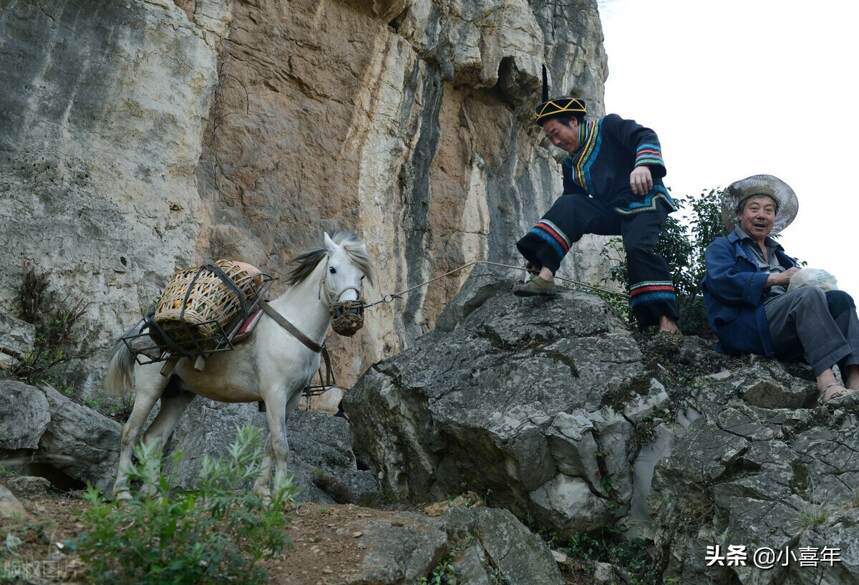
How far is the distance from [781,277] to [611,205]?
1.67m

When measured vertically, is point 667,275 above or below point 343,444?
above

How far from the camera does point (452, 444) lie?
6816mm

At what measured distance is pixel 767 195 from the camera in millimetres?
7203

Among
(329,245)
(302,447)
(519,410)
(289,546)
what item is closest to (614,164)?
(519,410)

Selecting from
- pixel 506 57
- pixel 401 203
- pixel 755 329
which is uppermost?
pixel 506 57

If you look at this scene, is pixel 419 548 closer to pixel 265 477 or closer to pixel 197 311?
pixel 265 477

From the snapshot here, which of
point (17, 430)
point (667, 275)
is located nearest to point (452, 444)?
point (667, 275)

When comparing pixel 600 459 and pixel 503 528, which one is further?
pixel 600 459

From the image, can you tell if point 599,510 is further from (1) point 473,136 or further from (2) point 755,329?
(1) point 473,136

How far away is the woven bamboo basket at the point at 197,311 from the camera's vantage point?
254 inches

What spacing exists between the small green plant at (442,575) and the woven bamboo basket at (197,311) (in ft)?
7.66

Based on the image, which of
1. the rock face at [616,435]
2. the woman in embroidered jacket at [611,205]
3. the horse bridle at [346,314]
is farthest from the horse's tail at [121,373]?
the woman in embroidered jacket at [611,205]

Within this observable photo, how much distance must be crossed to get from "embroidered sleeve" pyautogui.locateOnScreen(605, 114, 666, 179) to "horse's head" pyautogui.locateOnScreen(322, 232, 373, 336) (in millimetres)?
2485

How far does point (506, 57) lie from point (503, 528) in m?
9.34
